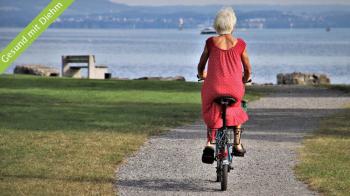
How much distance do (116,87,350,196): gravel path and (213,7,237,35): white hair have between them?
1.69 meters

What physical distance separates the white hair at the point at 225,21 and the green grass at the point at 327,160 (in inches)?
76.8

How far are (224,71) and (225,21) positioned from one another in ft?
1.80

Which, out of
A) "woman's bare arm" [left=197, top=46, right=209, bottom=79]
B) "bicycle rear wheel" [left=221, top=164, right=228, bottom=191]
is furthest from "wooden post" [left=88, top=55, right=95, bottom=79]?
"bicycle rear wheel" [left=221, top=164, right=228, bottom=191]

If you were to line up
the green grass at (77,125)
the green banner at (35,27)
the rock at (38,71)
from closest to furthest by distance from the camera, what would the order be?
the green grass at (77,125) < the green banner at (35,27) < the rock at (38,71)

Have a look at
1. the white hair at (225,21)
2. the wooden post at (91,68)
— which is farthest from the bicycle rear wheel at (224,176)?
the wooden post at (91,68)

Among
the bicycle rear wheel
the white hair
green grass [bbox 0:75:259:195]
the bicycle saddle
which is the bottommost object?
green grass [bbox 0:75:259:195]

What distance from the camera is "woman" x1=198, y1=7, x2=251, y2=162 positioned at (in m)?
10.8

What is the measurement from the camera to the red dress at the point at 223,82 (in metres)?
10.8

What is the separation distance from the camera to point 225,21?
10898mm

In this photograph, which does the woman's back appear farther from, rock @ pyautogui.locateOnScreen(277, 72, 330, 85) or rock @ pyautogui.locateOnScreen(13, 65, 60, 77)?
rock @ pyautogui.locateOnScreen(13, 65, 60, 77)

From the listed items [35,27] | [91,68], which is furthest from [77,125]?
[91,68]

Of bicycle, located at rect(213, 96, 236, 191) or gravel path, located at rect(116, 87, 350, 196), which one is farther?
gravel path, located at rect(116, 87, 350, 196)

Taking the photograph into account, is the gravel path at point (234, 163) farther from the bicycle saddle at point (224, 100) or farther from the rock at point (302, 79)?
the rock at point (302, 79)

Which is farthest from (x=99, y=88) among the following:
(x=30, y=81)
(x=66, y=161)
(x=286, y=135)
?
→ (x=66, y=161)
